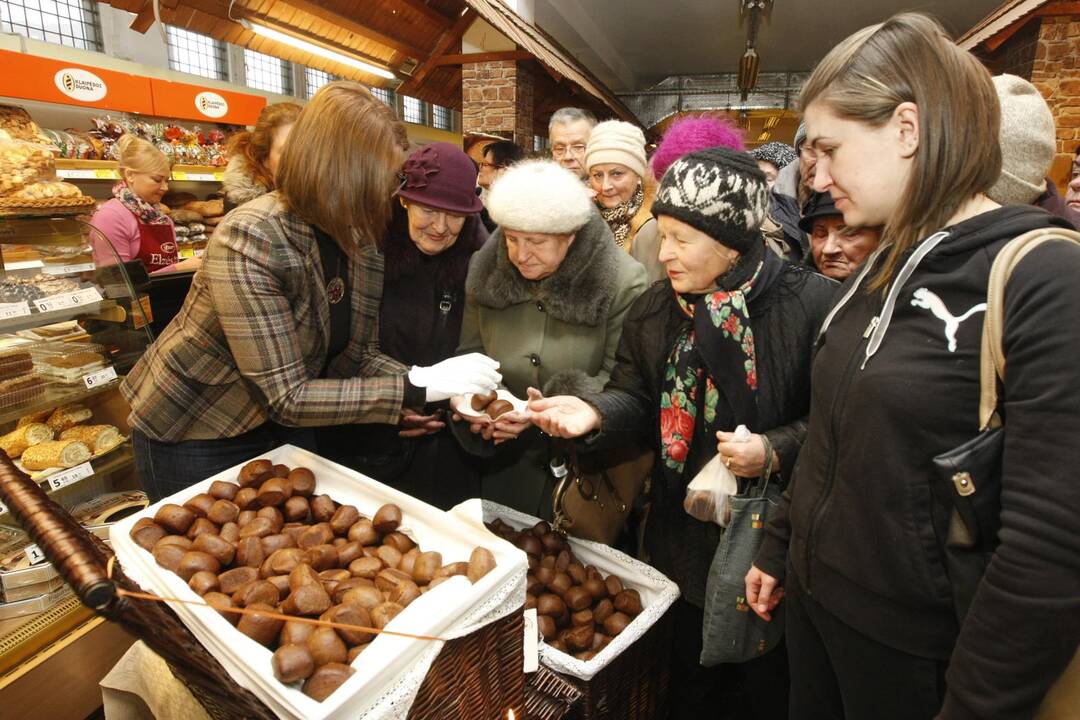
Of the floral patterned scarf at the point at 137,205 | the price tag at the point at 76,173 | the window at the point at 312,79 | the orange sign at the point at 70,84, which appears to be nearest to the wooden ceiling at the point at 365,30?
the orange sign at the point at 70,84

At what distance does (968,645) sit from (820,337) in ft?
1.84

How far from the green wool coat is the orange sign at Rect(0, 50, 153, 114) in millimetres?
4271

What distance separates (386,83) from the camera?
6977mm

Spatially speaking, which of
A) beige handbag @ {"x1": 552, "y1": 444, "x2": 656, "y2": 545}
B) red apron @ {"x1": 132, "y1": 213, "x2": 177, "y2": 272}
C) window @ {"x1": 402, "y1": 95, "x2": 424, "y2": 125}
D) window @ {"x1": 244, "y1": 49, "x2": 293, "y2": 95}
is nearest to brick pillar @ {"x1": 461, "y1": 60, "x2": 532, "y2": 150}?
red apron @ {"x1": 132, "y1": 213, "x2": 177, "y2": 272}

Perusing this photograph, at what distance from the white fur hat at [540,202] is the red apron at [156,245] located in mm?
3086

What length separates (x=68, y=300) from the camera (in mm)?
1833

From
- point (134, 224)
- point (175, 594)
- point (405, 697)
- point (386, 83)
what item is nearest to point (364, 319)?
point (175, 594)

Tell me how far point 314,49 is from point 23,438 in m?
4.82

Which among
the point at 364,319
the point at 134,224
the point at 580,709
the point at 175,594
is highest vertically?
the point at 134,224

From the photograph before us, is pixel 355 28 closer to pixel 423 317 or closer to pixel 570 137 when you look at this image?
pixel 570 137

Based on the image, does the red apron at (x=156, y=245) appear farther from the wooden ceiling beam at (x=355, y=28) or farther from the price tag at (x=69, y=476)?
the price tag at (x=69, y=476)

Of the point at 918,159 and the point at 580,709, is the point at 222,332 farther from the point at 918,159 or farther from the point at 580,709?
the point at 918,159

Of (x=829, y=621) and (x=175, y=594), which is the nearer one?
(x=175, y=594)

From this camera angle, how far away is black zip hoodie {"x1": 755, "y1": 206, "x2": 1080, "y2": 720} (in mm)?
736
